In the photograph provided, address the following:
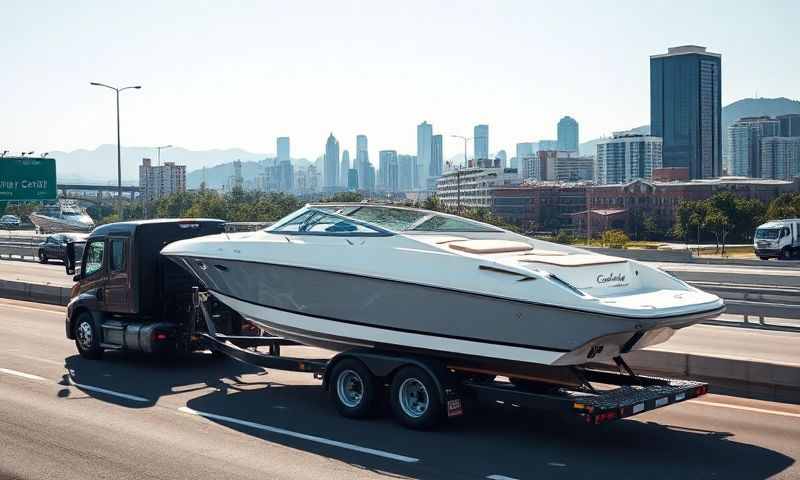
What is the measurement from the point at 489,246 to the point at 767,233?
47.4 m

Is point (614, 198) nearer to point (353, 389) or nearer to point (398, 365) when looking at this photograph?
point (353, 389)

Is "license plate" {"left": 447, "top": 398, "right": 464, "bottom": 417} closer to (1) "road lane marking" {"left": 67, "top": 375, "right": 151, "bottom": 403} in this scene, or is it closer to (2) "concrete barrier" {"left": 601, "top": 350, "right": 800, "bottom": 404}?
(2) "concrete barrier" {"left": 601, "top": 350, "right": 800, "bottom": 404}

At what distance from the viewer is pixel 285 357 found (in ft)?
39.7

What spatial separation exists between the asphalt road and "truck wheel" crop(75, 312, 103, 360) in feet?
5.41

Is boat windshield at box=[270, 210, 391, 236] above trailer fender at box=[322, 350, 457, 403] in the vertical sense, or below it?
above

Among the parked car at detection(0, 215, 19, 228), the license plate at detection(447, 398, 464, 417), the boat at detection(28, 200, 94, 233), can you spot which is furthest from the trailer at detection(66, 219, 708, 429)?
the parked car at detection(0, 215, 19, 228)

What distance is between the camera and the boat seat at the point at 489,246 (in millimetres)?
10453

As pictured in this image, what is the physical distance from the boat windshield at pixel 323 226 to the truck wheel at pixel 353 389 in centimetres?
157

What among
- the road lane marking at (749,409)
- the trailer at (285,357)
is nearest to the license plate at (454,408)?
the trailer at (285,357)

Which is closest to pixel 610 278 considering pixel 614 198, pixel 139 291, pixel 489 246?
pixel 489 246

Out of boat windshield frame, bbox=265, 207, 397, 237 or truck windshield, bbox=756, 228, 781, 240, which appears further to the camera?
truck windshield, bbox=756, 228, 781, 240

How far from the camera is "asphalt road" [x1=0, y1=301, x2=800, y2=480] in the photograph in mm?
8805

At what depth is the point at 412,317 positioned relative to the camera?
34.0 ft

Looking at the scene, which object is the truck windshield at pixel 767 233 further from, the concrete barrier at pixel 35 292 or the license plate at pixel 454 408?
the license plate at pixel 454 408
